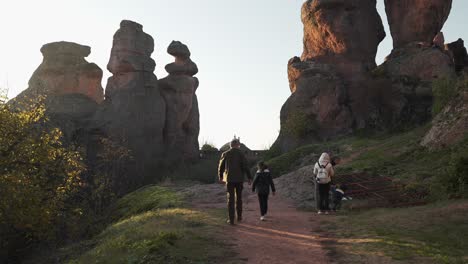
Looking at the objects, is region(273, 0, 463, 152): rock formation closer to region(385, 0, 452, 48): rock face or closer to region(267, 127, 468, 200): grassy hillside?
region(385, 0, 452, 48): rock face

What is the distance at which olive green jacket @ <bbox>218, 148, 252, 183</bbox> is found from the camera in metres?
12.5

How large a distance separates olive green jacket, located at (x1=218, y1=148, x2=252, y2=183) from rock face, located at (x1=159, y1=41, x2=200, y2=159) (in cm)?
2689

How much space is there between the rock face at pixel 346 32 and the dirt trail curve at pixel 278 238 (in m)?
24.8

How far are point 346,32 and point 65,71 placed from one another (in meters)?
24.0

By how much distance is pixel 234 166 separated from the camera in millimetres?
12586

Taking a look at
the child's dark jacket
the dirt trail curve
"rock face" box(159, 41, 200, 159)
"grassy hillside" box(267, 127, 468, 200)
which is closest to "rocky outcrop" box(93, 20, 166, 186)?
"rock face" box(159, 41, 200, 159)

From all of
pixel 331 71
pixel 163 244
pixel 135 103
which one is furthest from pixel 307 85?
pixel 163 244

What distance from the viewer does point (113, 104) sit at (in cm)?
3597

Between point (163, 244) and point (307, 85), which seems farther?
point (307, 85)

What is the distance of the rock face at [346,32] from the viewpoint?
38125 millimetres

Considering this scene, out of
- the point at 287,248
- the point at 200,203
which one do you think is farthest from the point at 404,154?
the point at 287,248

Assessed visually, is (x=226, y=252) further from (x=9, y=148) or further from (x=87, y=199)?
(x=87, y=199)

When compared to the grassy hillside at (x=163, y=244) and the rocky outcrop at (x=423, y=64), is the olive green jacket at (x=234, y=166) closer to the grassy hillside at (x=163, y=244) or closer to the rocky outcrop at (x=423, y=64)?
the grassy hillside at (x=163, y=244)

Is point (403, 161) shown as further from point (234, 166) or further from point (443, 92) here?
point (234, 166)
